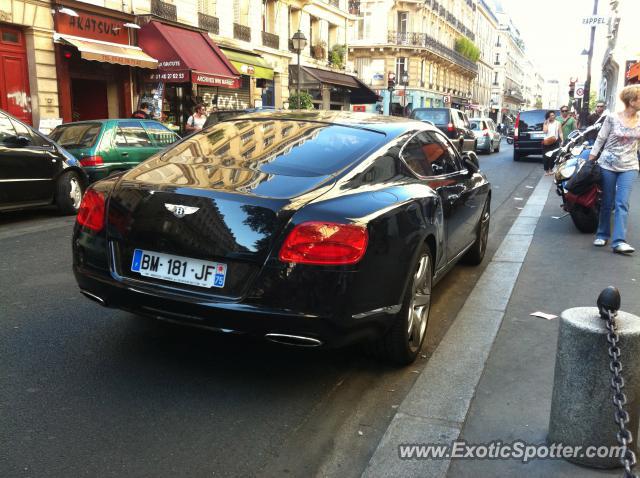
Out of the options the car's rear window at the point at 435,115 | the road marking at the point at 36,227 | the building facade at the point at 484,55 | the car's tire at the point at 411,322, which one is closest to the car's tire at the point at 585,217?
the car's tire at the point at 411,322

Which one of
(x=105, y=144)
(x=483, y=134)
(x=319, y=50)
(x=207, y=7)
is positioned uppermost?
(x=207, y=7)

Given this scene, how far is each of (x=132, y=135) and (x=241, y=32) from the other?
15.6 meters

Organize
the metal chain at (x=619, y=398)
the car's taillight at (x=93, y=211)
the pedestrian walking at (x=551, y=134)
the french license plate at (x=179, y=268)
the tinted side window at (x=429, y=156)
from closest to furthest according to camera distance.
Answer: the metal chain at (x=619, y=398), the french license plate at (x=179, y=268), the car's taillight at (x=93, y=211), the tinted side window at (x=429, y=156), the pedestrian walking at (x=551, y=134)

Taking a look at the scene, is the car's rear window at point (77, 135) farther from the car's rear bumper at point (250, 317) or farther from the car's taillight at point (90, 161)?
the car's rear bumper at point (250, 317)

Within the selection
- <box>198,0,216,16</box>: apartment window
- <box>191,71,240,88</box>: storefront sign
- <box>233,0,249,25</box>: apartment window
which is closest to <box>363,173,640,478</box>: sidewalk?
<box>191,71,240,88</box>: storefront sign

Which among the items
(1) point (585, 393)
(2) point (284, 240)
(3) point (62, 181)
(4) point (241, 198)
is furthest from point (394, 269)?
(3) point (62, 181)

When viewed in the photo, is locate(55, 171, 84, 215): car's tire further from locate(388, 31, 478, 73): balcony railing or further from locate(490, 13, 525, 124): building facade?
locate(490, 13, 525, 124): building facade

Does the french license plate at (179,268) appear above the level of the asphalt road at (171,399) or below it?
above

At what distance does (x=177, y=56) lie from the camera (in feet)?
60.8

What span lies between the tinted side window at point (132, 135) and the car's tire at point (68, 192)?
122 cm

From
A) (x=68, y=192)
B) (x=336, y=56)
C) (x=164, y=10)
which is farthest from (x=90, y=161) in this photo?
(x=336, y=56)

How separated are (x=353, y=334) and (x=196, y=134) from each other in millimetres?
2164

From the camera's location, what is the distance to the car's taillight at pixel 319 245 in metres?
2.97

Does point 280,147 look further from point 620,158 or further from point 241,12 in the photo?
point 241,12
